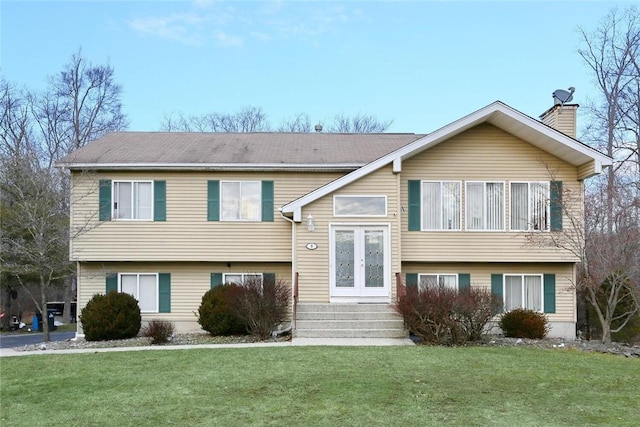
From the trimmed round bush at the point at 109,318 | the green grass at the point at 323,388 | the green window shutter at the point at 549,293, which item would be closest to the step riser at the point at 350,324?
the green grass at the point at 323,388

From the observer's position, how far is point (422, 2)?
49.5 feet

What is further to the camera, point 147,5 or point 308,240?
point 308,240

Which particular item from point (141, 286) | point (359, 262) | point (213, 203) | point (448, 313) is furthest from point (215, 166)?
point (448, 313)

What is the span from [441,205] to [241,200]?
223 inches

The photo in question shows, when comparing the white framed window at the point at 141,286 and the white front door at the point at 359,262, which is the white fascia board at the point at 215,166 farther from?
the white framed window at the point at 141,286

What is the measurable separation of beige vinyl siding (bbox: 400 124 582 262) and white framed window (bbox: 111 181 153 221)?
7.21 metres

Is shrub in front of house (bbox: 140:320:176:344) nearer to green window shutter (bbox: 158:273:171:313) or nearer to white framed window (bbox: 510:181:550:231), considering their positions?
green window shutter (bbox: 158:273:171:313)

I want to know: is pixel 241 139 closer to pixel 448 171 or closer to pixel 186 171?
pixel 186 171

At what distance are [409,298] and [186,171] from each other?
7.76 m

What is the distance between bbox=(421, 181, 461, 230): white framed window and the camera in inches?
663

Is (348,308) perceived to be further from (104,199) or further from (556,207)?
(104,199)

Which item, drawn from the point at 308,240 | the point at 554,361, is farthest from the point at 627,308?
the point at 308,240

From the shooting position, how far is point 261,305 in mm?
14328

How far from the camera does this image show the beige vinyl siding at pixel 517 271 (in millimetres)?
17047
